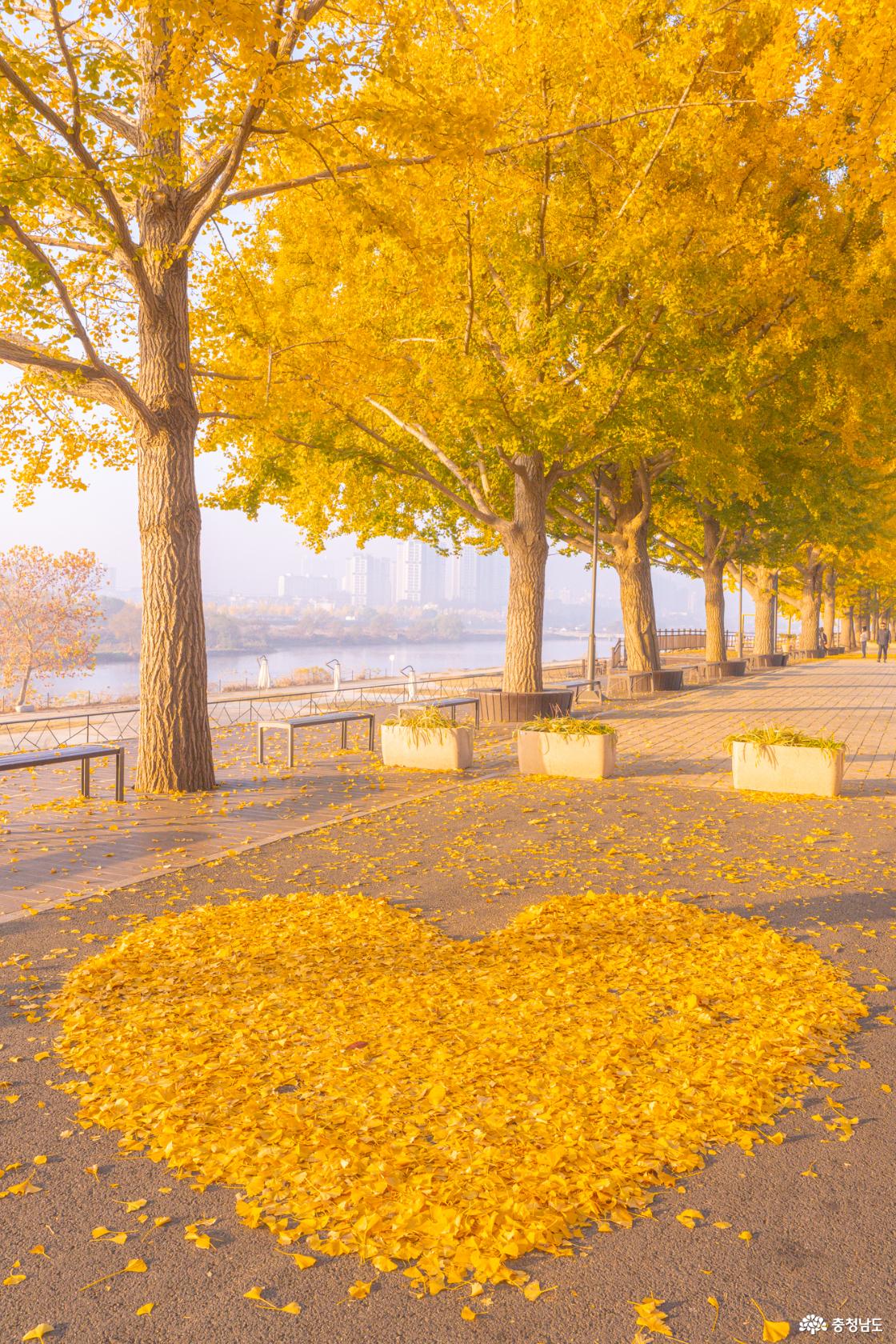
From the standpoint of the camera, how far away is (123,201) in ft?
39.5

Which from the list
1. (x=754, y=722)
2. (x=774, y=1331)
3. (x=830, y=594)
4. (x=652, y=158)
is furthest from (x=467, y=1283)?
(x=830, y=594)

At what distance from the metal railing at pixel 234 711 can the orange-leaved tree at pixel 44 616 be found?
53.3ft

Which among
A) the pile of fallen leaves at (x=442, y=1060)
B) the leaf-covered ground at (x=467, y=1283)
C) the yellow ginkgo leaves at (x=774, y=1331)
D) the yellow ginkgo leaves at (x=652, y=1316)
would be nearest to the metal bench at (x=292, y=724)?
the leaf-covered ground at (x=467, y=1283)

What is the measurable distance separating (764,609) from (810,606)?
614 centimetres

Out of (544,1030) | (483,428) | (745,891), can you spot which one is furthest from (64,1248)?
(483,428)

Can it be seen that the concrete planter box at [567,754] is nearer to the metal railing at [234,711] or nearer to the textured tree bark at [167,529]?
the textured tree bark at [167,529]

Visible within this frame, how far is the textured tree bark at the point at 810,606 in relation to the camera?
148 ft

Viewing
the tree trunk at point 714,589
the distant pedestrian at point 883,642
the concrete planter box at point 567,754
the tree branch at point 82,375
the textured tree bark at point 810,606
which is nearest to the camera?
the tree branch at point 82,375

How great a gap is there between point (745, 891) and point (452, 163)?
763 centimetres

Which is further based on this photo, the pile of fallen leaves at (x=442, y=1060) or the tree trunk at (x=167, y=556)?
the tree trunk at (x=167, y=556)

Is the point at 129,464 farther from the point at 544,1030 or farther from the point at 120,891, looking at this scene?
the point at 544,1030

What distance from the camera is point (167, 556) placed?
1149 cm

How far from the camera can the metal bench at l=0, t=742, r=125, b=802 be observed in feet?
32.8

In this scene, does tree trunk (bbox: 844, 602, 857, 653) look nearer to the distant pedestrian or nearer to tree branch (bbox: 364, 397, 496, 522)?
the distant pedestrian
